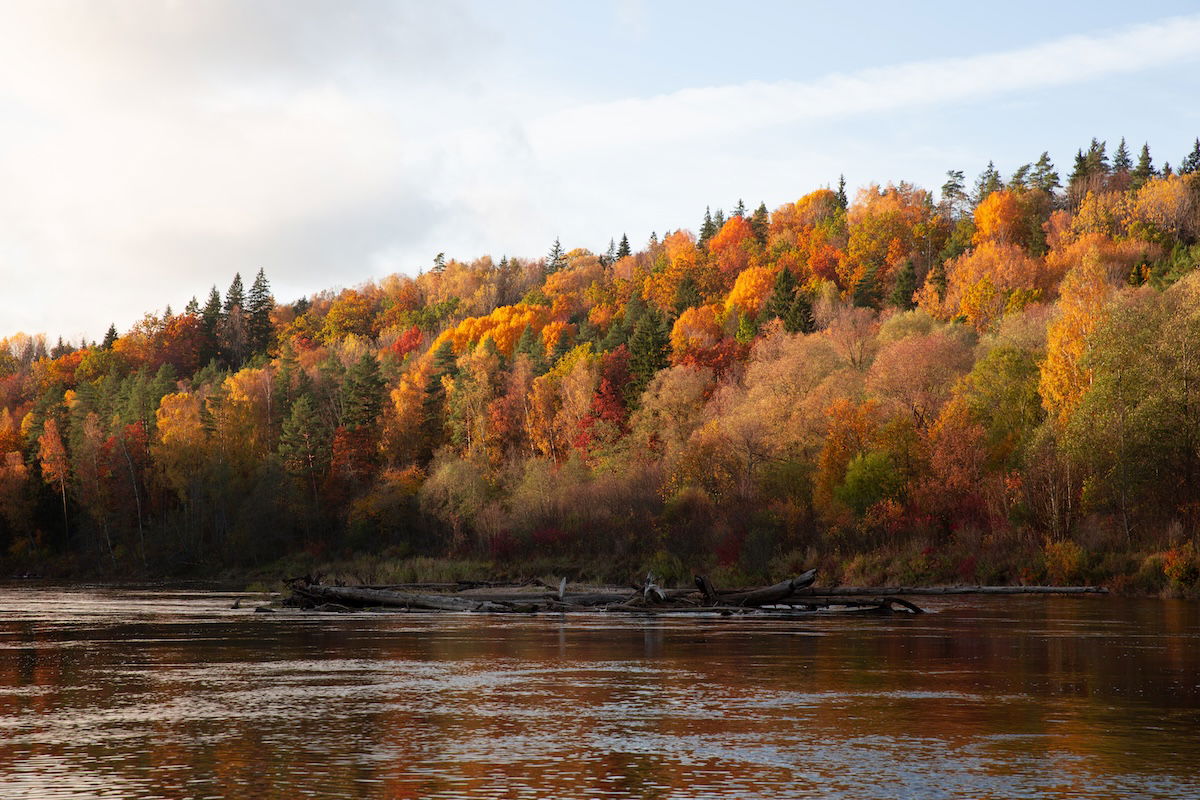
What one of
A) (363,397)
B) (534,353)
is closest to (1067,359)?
(534,353)

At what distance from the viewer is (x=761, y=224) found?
19038cm

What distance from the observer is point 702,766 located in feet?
44.5

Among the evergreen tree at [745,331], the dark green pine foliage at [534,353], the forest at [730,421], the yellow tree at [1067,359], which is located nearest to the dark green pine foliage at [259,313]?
the forest at [730,421]

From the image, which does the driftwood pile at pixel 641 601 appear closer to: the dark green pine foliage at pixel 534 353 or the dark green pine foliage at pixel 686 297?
the dark green pine foliage at pixel 534 353

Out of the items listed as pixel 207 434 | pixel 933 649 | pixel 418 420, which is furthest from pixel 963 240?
pixel 933 649

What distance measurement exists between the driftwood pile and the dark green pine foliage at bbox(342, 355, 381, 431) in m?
73.6

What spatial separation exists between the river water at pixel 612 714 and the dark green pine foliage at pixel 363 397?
86.4 metres

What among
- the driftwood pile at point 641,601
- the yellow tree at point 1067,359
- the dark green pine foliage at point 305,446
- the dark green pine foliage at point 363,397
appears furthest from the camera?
the dark green pine foliage at point 363,397

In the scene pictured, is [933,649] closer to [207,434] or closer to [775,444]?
[775,444]

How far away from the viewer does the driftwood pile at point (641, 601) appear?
41781mm

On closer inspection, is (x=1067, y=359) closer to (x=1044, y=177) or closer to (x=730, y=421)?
(x=730, y=421)

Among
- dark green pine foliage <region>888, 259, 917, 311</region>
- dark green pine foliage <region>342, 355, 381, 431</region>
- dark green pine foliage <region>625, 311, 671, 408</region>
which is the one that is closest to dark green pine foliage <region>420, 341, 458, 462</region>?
dark green pine foliage <region>342, 355, 381, 431</region>

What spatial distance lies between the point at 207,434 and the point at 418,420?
2260cm

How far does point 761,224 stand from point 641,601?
502 feet
